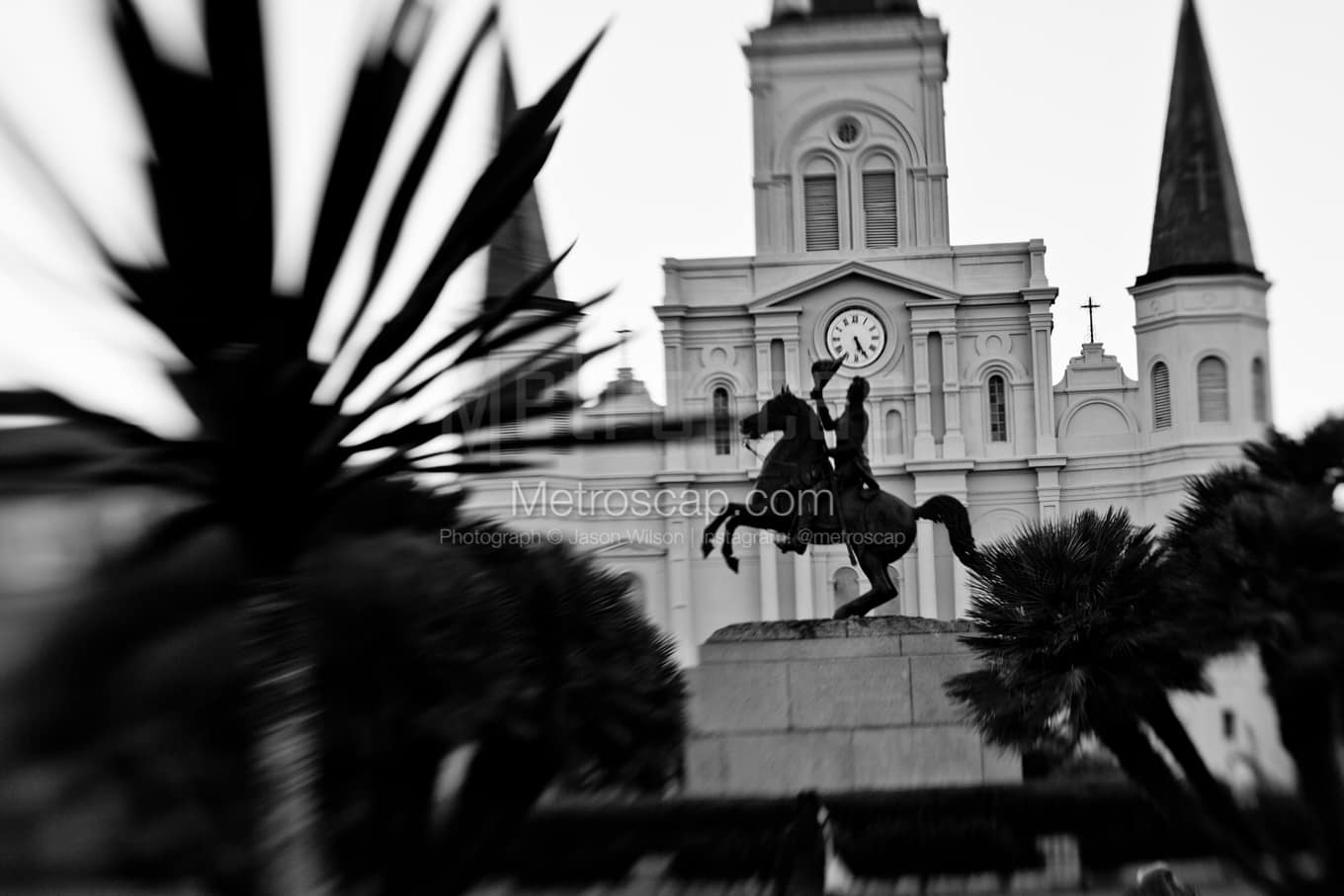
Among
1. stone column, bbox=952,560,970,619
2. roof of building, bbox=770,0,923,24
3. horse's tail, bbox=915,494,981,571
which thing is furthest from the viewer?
roof of building, bbox=770,0,923,24

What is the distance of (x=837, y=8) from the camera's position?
165 feet

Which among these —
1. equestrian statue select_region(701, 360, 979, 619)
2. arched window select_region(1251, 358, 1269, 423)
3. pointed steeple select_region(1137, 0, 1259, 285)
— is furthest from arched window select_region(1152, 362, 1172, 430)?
equestrian statue select_region(701, 360, 979, 619)

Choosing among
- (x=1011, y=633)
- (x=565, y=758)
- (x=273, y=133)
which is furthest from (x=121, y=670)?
(x=1011, y=633)

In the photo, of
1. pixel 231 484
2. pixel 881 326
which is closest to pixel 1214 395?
pixel 881 326

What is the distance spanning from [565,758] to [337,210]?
2867mm

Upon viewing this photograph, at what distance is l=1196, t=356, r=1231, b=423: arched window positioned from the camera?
45250 millimetres

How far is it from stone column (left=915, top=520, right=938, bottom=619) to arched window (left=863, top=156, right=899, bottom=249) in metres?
8.47

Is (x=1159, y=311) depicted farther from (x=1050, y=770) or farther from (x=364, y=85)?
(x=364, y=85)

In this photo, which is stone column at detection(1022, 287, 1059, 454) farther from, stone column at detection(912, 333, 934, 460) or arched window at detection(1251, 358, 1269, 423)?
arched window at detection(1251, 358, 1269, 423)

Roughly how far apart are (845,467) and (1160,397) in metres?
31.6

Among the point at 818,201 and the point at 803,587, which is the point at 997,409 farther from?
the point at 818,201

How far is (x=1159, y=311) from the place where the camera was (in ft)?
149

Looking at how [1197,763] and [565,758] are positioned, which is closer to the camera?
[565,758]

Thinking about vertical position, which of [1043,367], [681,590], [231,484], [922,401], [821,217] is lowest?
[681,590]
